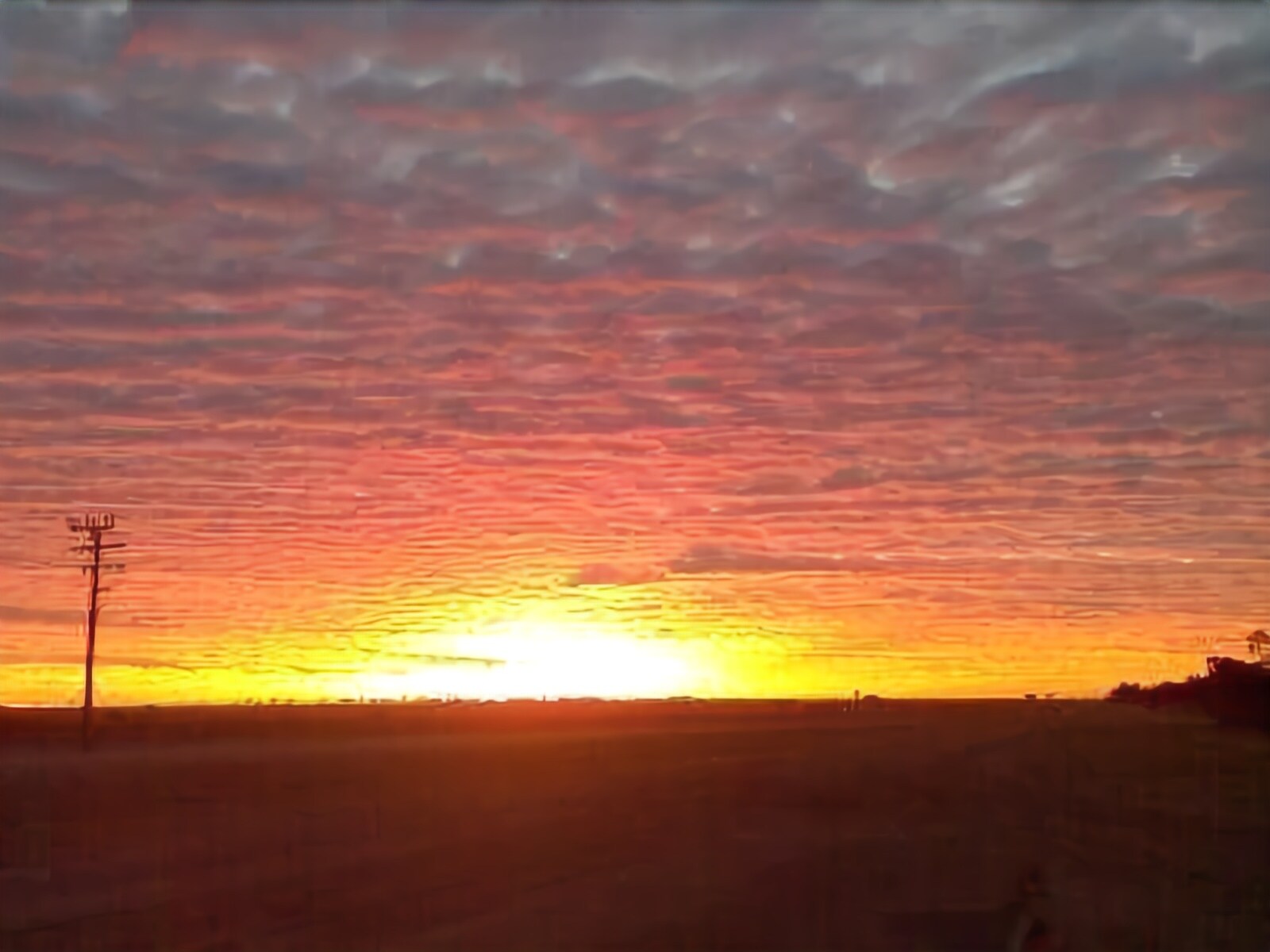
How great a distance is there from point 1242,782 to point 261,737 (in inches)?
2138

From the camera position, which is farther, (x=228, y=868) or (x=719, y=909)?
(x=228, y=868)

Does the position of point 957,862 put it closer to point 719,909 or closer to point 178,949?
point 719,909

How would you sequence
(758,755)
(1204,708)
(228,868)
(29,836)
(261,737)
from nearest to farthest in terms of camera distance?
1. (228,868)
2. (29,836)
3. (758,755)
4. (1204,708)
5. (261,737)

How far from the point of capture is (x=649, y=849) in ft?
83.3

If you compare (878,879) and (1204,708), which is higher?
(1204,708)

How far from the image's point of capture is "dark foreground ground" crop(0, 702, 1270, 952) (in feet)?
62.9

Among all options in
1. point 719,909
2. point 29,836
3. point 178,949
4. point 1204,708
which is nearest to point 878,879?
point 719,909

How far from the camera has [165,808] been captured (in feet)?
113

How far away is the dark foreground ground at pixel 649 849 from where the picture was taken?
19172 millimetres

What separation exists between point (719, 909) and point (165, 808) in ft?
60.3

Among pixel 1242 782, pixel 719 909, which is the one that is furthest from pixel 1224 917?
pixel 1242 782

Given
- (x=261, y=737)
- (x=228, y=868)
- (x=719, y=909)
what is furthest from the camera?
(x=261, y=737)

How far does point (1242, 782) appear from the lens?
36.9 m

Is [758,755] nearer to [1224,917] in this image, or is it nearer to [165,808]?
[165,808]
